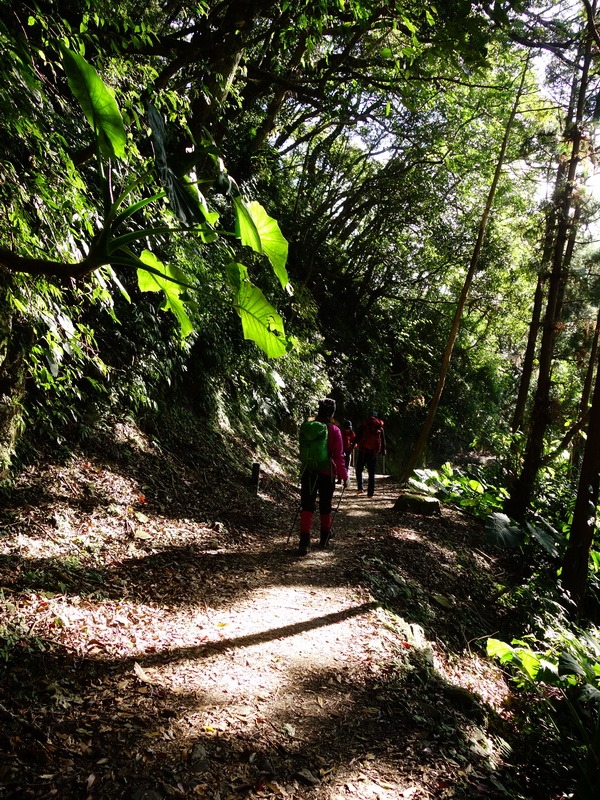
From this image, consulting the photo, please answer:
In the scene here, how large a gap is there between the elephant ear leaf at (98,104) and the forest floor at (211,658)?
9.45 feet

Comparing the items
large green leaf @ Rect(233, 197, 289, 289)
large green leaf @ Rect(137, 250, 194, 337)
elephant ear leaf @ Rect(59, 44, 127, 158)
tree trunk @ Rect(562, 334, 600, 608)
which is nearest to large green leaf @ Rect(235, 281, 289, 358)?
large green leaf @ Rect(233, 197, 289, 289)

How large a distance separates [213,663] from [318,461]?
2.97 meters

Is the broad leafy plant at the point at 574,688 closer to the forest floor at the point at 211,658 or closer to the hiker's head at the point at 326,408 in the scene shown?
the forest floor at the point at 211,658

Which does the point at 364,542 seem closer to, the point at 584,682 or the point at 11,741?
the point at 584,682

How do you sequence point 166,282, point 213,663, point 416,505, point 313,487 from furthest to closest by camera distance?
point 416,505
point 313,487
point 213,663
point 166,282

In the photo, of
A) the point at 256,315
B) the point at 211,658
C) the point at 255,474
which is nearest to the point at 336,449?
the point at 255,474

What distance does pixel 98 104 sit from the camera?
6.52 feet

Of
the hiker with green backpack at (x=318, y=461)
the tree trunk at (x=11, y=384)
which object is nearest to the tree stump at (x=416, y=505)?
the hiker with green backpack at (x=318, y=461)

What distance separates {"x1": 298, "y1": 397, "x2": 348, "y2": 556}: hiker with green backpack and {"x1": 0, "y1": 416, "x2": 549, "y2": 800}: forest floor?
59 centimetres

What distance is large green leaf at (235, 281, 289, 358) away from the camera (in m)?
2.43

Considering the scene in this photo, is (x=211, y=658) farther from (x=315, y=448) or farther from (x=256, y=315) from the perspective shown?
(x=315, y=448)

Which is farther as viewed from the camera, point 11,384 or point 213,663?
point 11,384

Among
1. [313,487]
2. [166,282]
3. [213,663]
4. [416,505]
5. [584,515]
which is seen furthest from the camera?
[416,505]

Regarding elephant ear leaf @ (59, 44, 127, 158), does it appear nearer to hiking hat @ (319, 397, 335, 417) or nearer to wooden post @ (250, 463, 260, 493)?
hiking hat @ (319, 397, 335, 417)
